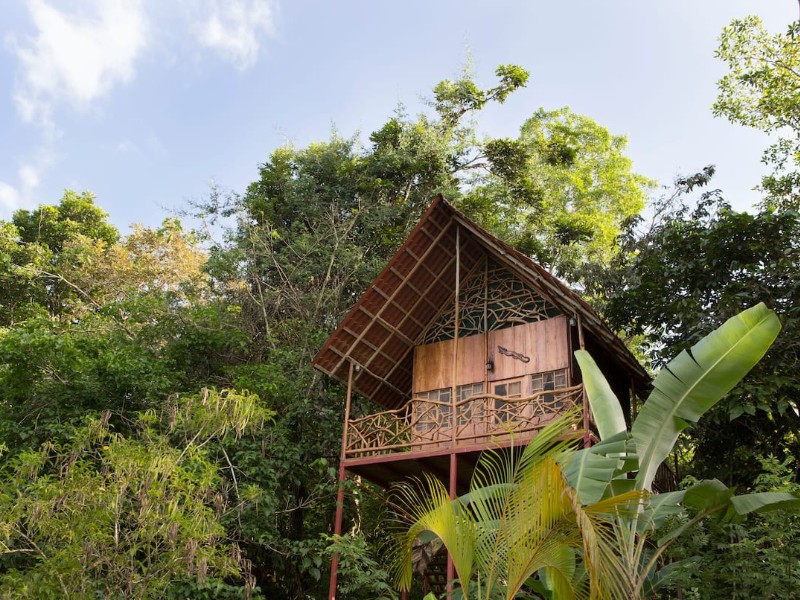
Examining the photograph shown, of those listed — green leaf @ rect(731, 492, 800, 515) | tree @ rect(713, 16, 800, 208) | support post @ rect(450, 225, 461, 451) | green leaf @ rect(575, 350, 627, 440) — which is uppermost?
tree @ rect(713, 16, 800, 208)

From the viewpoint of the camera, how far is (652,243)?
13867 millimetres

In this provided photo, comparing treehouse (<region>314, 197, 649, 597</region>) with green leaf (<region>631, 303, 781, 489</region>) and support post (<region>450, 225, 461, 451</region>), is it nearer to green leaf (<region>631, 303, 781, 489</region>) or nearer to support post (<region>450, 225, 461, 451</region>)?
support post (<region>450, 225, 461, 451</region>)

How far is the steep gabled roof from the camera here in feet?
33.4

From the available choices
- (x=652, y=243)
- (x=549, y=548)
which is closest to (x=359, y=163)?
(x=652, y=243)

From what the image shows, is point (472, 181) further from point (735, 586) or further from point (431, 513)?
point (431, 513)

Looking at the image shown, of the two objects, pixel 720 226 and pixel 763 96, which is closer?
pixel 720 226

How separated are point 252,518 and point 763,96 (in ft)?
41.9

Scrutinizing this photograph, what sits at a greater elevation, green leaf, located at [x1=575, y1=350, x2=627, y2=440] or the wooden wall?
the wooden wall

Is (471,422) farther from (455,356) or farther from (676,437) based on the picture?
(676,437)

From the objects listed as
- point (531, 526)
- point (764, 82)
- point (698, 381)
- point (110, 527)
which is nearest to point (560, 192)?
point (764, 82)

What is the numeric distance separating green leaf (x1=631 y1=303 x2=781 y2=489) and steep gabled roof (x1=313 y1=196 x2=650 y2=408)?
3.25 meters

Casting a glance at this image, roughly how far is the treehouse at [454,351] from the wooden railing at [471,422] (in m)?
0.02

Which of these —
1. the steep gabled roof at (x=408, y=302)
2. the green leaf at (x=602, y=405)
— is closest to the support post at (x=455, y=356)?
the steep gabled roof at (x=408, y=302)

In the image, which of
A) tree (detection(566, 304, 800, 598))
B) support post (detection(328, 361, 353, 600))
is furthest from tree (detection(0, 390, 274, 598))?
tree (detection(566, 304, 800, 598))
